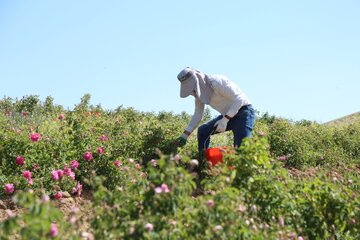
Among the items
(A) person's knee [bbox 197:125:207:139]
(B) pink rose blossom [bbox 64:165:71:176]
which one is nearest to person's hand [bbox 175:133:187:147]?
(A) person's knee [bbox 197:125:207:139]

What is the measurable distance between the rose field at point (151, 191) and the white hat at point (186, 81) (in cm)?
75

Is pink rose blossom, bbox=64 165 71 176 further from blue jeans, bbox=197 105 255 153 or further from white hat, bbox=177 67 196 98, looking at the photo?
blue jeans, bbox=197 105 255 153

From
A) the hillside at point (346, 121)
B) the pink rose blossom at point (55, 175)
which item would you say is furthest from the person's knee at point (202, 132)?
the hillside at point (346, 121)

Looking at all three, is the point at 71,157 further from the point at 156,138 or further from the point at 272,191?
the point at 272,191

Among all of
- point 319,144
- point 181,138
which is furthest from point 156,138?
point 319,144

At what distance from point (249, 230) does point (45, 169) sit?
2.71m

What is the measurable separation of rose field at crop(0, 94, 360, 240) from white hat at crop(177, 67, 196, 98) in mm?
748

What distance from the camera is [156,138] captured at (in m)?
5.25

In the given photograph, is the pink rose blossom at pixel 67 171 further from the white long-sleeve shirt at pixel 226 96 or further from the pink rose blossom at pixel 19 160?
the white long-sleeve shirt at pixel 226 96

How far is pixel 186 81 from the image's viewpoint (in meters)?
4.80

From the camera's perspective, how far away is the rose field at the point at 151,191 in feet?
6.88

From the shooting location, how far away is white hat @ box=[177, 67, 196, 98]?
4.74 meters

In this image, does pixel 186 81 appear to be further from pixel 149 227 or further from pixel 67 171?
pixel 149 227

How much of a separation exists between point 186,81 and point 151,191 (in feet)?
8.91
